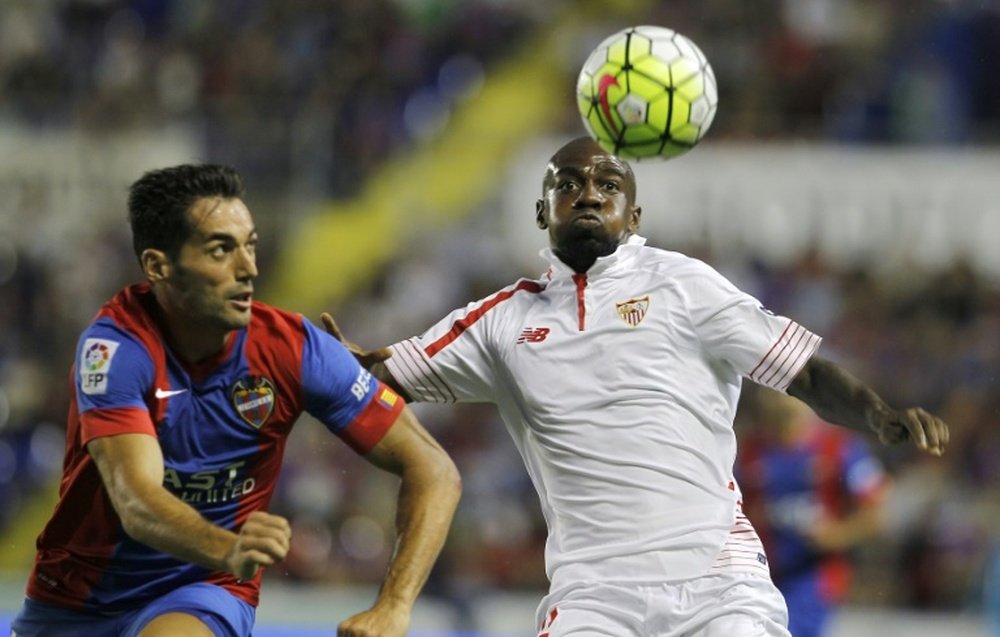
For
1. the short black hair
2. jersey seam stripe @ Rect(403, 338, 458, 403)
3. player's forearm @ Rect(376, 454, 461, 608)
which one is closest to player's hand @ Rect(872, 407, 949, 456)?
player's forearm @ Rect(376, 454, 461, 608)

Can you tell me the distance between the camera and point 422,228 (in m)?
14.2

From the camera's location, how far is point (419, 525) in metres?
4.83

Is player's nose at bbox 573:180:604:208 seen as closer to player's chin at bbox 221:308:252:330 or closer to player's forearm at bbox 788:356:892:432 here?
player's forearm at bbox 788:356:892:432

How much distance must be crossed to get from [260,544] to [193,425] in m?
1.05

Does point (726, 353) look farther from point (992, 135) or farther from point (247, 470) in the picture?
point (992, 135)

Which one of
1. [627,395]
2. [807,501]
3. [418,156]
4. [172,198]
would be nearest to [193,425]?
[172,198]

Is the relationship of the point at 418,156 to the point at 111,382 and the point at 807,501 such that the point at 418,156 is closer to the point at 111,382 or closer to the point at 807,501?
the point at 807,501

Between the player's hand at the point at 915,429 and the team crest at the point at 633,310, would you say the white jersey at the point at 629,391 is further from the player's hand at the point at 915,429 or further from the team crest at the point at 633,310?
the player's hand at the point at 915,429

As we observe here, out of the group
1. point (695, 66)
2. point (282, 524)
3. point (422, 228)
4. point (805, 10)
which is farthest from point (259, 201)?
point (282, 524)

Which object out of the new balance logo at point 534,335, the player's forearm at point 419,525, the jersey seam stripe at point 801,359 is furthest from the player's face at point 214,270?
the jersey seam stripe at point 801,359

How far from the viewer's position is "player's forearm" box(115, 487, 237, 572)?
13.9 ft

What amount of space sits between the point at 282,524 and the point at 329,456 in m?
8.34

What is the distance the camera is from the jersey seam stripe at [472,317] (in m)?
5.65

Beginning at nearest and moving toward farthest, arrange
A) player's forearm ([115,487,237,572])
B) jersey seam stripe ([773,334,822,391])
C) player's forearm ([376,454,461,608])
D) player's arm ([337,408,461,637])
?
player's forearm ([115,487,237,572]) < player's arm ([337,408,461,637]) < player's forearm ([376,454,461,608]) < jersey seam stripe ([773,334,822,391])
